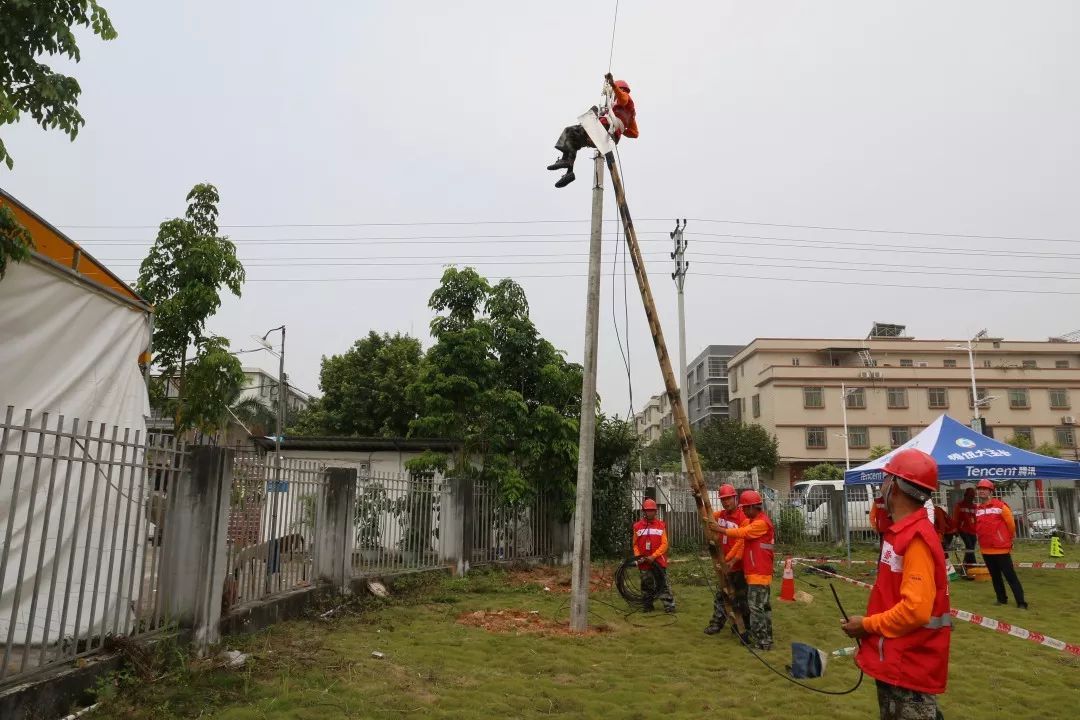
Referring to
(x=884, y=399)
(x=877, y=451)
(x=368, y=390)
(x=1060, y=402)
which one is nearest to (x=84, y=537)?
(x=368, y=390)

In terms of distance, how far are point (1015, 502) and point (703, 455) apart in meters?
23.7

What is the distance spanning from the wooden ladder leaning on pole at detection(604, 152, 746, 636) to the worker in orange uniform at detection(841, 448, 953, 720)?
4419 mm

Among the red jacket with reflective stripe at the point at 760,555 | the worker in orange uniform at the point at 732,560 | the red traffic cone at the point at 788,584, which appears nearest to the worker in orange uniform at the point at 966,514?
the red traffic cone at the point at 788,584

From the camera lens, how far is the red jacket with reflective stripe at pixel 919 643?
3.63m

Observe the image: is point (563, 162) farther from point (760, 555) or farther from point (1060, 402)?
point (1060, 402)

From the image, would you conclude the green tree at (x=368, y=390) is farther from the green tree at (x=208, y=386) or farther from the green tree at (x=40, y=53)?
the green tree at (x=40, y=53)

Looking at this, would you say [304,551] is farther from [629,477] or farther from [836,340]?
[836,340]

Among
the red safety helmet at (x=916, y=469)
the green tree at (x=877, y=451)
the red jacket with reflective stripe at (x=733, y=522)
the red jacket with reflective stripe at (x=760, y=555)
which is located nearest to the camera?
the red safety helmet at (x=916, y=469)

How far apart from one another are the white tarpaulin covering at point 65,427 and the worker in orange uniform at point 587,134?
550cm

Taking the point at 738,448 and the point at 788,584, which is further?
the point at 738,448

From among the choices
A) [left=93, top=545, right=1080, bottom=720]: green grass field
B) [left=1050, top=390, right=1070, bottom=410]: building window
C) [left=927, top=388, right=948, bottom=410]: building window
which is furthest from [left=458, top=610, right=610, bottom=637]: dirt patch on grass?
[left=1050, top=390, right=1070, bottom=410]: building window

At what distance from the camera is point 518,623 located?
989cm

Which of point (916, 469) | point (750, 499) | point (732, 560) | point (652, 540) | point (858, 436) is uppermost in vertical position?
point (858, 436)

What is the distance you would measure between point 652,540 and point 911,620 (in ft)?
23.7
